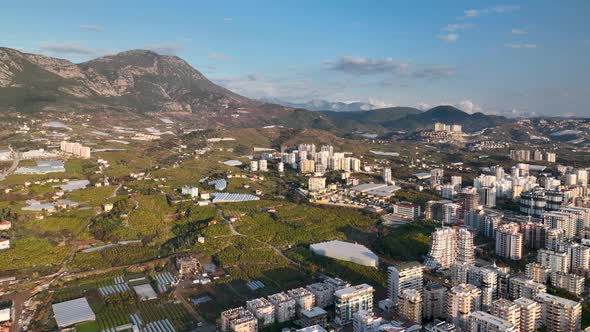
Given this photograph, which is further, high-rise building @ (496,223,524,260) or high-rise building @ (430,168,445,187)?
high-rise building @ (430,168,445,187)

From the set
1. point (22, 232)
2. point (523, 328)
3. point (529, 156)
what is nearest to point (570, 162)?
point (529, 156)

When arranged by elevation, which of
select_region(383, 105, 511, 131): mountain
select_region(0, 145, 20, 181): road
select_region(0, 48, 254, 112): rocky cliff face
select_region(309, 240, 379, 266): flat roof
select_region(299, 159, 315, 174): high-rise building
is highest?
select_region(0, 48, 254, 112): rocky cliff face

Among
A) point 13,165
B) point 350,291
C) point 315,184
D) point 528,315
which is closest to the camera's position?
point 528,315

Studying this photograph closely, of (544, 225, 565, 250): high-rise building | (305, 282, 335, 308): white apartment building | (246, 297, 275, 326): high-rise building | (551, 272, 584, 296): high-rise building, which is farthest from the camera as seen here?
(544, 225, 565, 250): high-rise building

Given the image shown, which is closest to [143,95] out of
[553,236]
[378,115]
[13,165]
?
[13,165]

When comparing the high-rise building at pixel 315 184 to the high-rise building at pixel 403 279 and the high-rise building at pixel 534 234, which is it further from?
the high-rise building at pixel 403 279

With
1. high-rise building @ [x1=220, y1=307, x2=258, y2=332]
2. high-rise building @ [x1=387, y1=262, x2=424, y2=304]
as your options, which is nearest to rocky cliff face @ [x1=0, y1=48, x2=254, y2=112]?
high-rise building @ [x1=220, y1=307, x2=258, y2=332]

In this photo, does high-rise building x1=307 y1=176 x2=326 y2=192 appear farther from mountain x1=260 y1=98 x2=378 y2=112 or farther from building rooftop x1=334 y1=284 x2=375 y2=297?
mountain x1=260 y1=98 x2=378 y2=112

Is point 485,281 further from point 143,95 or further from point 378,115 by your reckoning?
point 378,115
